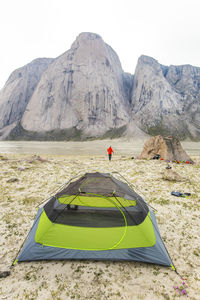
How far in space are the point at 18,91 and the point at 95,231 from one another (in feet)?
479

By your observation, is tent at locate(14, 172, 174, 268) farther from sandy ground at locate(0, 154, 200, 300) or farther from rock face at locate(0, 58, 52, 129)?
rock face at locate(0, 58, 52, 129)

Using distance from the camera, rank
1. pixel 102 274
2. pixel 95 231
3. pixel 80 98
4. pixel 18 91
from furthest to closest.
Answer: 1. pixel 18 91
2. pixel 80 98
3. pixel 95 231
4. pixel 102 274

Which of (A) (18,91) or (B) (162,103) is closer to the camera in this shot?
(B) (162,103)

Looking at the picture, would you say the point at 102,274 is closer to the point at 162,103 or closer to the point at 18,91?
the point at 162,103

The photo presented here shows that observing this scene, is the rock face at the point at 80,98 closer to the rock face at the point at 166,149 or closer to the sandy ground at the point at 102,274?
the rock face at the point at 166,149

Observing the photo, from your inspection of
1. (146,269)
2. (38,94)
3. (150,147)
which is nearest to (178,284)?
(146,269)

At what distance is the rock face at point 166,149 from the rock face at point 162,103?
8772cm

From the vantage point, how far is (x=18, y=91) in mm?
123375

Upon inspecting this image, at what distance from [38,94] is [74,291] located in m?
126

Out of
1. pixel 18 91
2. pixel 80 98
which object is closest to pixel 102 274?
pixel 80 98

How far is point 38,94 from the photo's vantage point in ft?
368

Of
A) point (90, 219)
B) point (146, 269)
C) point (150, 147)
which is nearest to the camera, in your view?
point (146, 269)

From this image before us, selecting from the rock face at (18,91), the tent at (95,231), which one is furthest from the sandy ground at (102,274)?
the rock face at (18,91)

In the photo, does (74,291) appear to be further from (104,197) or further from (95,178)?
(95,178)
